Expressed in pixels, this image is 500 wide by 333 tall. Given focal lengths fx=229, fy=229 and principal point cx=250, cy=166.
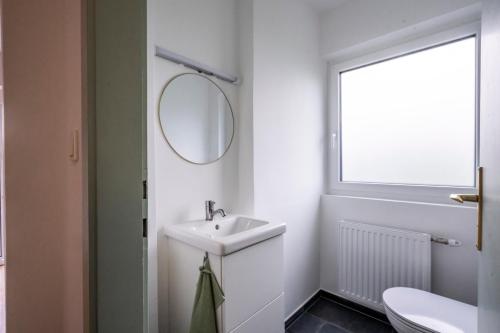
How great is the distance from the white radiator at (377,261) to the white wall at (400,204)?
0.31 feet

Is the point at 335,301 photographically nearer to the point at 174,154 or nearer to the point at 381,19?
the point at 174,154

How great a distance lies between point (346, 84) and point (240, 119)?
3.85ft

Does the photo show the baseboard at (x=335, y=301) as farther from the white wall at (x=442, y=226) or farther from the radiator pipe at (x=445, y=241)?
the radiator pipe at (x=445, y=241)

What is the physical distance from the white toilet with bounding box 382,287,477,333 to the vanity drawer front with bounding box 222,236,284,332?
639mm

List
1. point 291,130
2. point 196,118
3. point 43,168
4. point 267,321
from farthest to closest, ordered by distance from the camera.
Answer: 1. point 291,130
2. point 196,118
3. point 267,321
4. point 43,168

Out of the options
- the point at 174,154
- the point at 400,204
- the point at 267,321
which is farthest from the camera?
the point at 400,204

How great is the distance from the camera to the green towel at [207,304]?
0.96m

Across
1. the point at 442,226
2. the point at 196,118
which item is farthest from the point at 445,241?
the point at 196,118

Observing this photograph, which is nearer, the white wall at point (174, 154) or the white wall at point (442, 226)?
the white wall at point (174, 154)

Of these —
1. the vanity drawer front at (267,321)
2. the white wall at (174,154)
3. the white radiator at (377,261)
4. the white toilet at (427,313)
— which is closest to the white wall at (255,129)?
the white wall at (174,154)

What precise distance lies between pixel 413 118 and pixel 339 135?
1.90 ft

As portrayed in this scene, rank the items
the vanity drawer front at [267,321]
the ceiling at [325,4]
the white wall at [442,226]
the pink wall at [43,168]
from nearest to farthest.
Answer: the pink wall at [43,168] < the vanity drawer front at [267,321] < the white wall at [442,226] < the ceiling at [325,4]

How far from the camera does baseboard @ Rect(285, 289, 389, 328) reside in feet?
5.77

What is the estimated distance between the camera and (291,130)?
183 cm
